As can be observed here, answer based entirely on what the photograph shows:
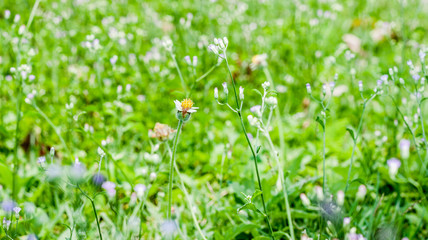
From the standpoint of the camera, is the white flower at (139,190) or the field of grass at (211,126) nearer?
the white flower at (139,190)

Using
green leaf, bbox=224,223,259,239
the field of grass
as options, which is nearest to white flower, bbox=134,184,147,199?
the field of grass

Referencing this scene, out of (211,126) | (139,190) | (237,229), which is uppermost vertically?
(211,126)

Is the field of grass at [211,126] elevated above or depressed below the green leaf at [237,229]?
above

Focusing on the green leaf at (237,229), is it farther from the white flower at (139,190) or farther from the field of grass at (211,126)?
the white flower at (139,190)

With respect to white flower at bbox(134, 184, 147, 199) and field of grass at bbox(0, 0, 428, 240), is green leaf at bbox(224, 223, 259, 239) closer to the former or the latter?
field of grass at bbox(0, 0, 428, 240)

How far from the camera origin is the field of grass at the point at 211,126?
151cm

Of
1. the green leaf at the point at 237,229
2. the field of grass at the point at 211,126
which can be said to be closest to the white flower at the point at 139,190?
the field of grass at the point at 211,126

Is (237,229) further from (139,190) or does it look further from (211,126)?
(211,126)

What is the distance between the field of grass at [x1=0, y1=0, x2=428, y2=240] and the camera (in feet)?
4.94

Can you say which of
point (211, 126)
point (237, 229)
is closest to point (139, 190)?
point (237, 229)

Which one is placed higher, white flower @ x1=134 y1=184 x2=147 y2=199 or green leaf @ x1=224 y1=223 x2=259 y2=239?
white flower @ x1=134 y1=184 x2=147 y2=199

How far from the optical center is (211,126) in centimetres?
235

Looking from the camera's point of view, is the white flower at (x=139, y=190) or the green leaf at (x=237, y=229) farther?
the green leaf at (x=237, y=229)

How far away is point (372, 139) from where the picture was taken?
7.55 ft
